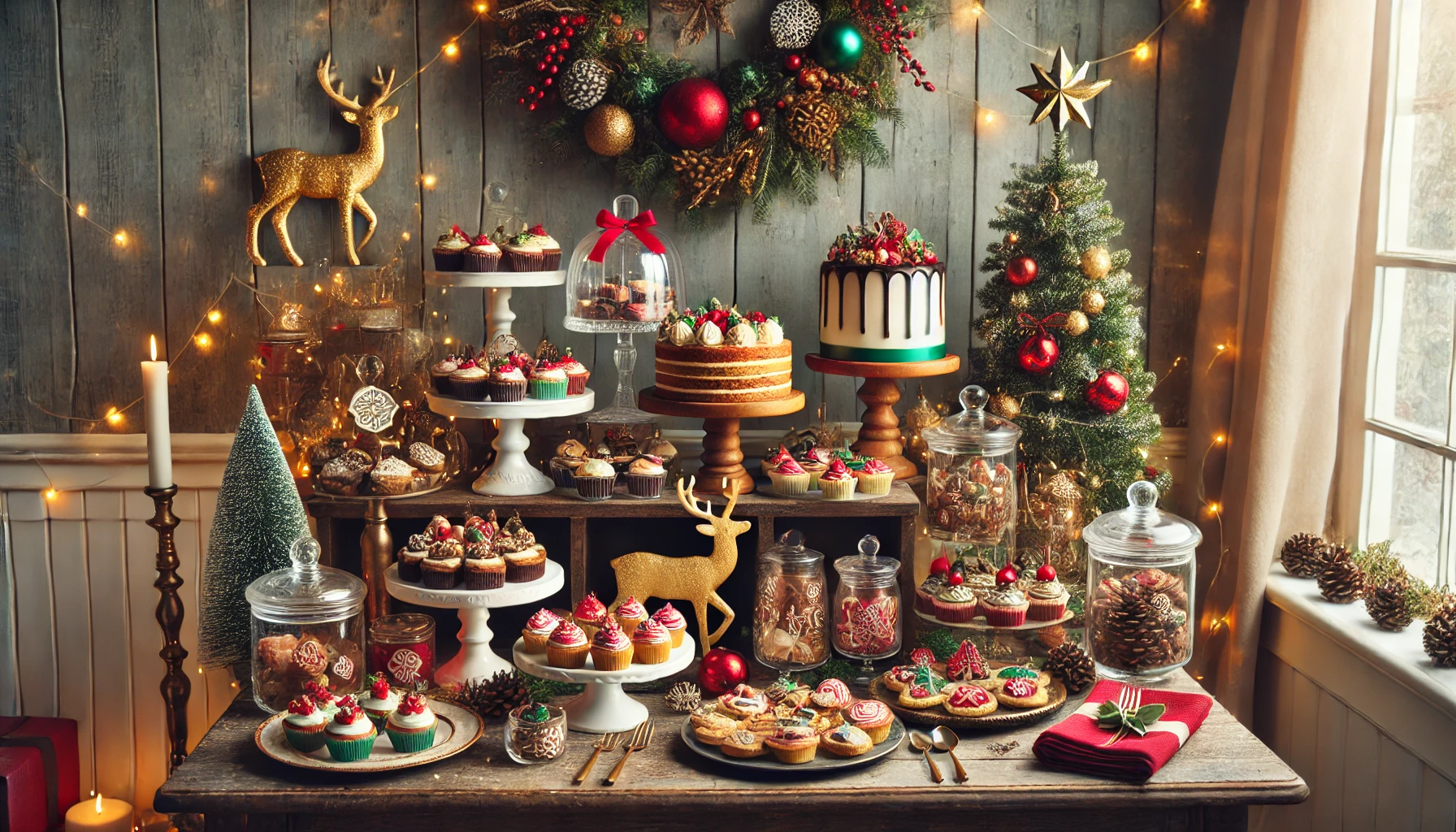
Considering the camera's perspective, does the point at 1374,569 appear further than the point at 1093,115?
No

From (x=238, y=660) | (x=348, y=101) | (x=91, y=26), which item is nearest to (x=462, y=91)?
(x=348, y=101)

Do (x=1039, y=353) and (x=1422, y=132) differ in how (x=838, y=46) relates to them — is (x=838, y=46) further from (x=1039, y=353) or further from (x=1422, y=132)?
(x=1422, y=132)

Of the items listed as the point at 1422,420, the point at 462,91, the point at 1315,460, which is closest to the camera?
the point at 1422,420

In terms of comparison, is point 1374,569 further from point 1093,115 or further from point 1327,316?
point 1093,115

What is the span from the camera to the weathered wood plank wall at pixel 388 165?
96.7 inches

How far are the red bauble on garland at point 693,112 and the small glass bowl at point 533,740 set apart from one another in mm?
1179

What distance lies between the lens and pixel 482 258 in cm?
219

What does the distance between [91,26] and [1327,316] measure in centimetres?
248

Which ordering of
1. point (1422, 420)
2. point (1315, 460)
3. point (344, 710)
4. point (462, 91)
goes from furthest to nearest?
point (462, 91) → point (1315, 460) → point (1422, 420) → point (344, 710)

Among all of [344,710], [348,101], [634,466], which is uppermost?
[348,101]

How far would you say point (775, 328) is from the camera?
216 centimetres

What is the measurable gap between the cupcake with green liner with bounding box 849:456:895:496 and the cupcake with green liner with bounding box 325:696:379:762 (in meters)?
0.94

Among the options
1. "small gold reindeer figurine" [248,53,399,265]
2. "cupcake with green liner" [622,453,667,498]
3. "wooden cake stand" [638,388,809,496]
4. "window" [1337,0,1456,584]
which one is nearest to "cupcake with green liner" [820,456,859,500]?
"wooden cake stand" [638,388,809,496]

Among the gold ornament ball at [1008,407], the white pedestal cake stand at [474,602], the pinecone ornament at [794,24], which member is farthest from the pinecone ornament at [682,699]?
the pinecone ornament at [794,24]
